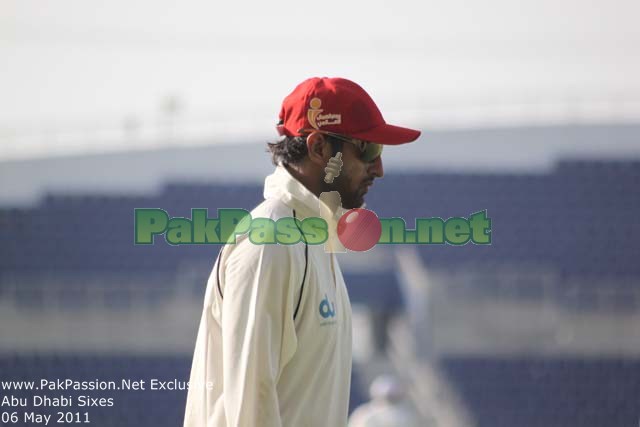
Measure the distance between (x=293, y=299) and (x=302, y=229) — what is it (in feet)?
0.41

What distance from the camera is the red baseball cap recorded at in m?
1.60

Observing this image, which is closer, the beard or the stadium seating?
the beard

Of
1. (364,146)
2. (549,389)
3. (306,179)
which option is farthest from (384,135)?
(549,389)

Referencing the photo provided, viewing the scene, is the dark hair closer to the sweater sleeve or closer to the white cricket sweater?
the white cricket sweater

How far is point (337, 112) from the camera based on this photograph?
1599 millimetres

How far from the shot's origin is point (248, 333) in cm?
144

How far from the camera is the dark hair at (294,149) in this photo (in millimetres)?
1613

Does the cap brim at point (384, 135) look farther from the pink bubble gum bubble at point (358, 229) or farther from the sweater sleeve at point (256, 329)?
the sweater sleeve at point (256, 329)

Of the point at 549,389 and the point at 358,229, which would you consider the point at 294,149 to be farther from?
the point at 549,389

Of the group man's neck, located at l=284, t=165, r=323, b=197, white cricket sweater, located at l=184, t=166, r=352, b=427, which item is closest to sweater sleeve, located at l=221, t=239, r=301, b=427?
white cricket sweater, located at l=184, t=166, r=352, b=427

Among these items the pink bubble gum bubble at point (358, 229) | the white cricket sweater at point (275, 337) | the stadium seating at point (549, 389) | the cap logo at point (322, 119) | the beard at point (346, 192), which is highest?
the cap logo at point (322, 119)

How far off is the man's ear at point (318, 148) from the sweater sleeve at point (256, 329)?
20 centimetres

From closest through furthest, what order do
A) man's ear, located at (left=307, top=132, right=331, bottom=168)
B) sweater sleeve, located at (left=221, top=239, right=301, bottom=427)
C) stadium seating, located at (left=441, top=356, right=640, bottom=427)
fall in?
1. sweater sleeve, located at (left=221, top=239, right=301, bottom=427)
2. man's ear, located at (left=307, top=132, right=331, bottom=168)
3. stadium seating, located at (left=441, top=356, right=640, bottom=427)

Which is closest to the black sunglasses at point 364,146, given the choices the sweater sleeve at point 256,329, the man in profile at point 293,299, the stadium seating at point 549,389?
the man in profile at point 293,299
